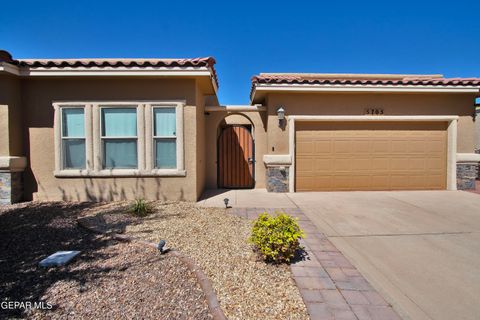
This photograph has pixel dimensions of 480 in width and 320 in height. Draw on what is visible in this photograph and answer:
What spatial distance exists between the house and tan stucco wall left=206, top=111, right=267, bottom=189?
4 cm

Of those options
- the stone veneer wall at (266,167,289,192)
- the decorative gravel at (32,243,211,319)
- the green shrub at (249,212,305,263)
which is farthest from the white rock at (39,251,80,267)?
the stone veneer wall at (266,167,289,192)

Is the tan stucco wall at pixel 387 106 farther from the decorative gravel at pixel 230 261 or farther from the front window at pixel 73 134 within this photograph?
the front window at pixel 73 134

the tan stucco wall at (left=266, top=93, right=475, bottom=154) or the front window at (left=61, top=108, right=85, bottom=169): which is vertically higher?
the tan stucco wall at (left=266, top=93, right=475, bottom=154)

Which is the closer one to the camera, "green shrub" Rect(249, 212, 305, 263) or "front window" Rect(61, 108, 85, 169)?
"green shrub" Rect(249, 212, 305, 263)

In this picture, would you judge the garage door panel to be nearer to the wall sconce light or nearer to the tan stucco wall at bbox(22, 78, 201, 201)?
the wall sconce light

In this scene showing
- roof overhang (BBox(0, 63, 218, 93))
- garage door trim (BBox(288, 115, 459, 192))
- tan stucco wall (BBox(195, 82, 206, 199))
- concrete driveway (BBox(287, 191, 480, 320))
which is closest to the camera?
concrete driveway (BBox(287, 191, 480, 320))

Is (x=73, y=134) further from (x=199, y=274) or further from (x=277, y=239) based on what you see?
(x=277, y=239)

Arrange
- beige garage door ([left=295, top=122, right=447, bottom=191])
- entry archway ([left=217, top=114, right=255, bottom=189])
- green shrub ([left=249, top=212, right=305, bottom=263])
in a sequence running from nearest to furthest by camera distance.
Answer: green shrub ([left=249, top=212, right=305, bottom=263]), beige garage door ([left=295, top=122, right=447, bottom=191]), entry archway ([left=217, top=114, right=255, bottom=189])

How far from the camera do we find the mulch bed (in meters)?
2.35

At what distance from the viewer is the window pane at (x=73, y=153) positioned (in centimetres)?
653

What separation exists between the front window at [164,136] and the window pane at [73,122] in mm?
2003

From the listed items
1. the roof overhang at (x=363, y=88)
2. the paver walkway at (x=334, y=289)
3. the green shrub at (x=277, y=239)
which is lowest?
the paver walkway at (x=334, y=289)

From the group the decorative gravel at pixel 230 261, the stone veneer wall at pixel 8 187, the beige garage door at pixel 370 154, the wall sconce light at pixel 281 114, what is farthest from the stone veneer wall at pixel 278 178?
the stone veneer wall at pixel 8 187

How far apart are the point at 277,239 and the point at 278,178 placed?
481 centimetres
